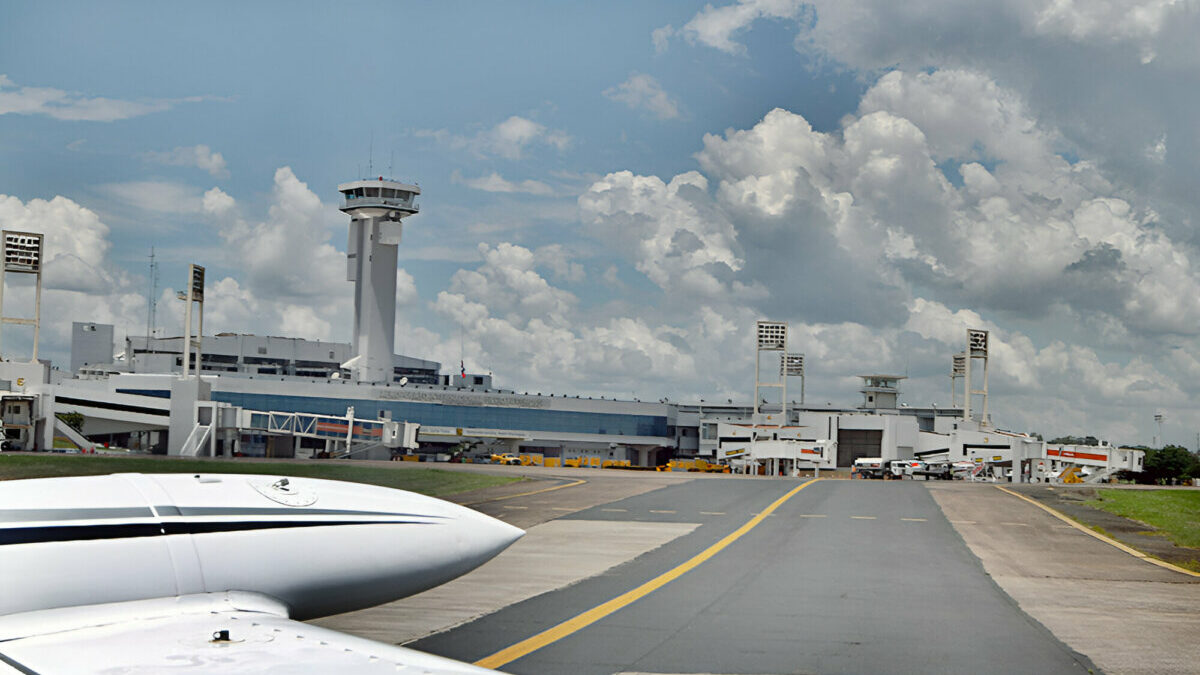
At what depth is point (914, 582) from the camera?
20.8 meters

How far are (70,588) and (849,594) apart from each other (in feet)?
43.3

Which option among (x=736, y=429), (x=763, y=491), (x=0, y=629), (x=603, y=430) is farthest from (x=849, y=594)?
(x=603, y=430)

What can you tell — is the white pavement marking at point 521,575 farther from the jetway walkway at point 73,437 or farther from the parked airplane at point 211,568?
the jetway walkway at point 73,437

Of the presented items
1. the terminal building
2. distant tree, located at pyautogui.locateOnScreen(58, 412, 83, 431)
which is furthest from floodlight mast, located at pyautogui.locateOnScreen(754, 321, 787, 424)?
distant tree, located at pyautogui.locateOnScreen(58, 412, 83, 431)

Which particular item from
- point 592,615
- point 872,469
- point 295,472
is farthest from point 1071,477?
point 592,615

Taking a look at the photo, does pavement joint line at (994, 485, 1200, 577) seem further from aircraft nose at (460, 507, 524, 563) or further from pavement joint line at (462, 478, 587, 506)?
pavement joint line at (462, 478, 587, 506)

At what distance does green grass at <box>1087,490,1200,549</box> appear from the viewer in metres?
33.7

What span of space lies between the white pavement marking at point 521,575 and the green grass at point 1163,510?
15.7 m

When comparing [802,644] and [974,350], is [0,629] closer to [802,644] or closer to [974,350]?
[802,644]

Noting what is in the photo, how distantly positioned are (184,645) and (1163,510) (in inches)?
1780

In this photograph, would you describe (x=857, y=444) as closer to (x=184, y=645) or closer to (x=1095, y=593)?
(x=1095, y=593)

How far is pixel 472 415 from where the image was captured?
148875 millimetres

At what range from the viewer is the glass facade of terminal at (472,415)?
13775 centimetres

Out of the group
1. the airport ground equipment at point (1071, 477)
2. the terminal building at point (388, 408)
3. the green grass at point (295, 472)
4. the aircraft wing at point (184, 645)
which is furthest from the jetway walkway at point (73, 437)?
the aircraft wing at point (184, 645)
